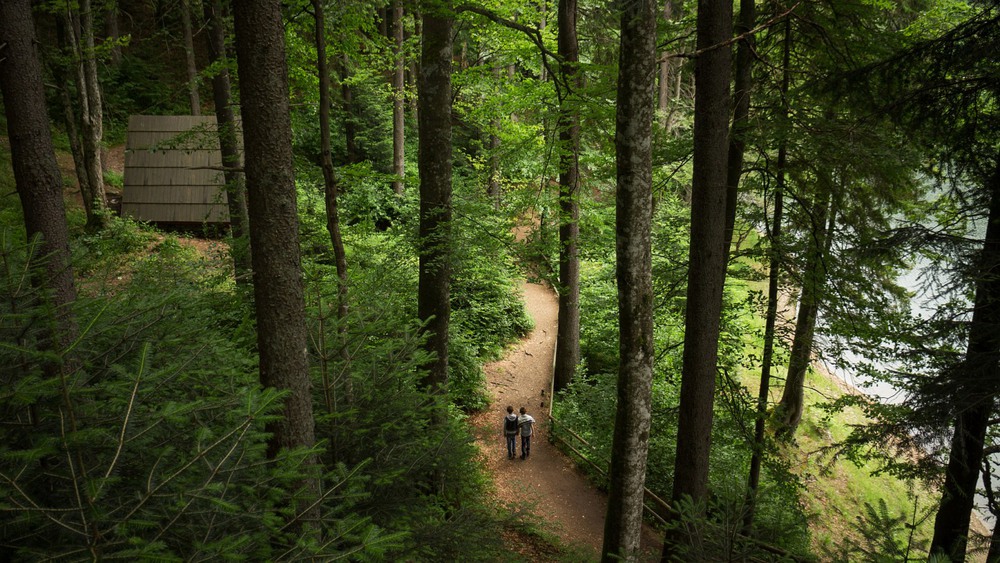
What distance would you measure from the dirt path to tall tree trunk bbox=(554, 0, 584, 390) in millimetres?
1147

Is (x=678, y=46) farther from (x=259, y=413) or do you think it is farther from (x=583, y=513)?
(x=583, y=513)

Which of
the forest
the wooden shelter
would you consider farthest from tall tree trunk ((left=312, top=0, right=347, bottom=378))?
the wooden shelter

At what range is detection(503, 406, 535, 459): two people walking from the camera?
10969 millimetres

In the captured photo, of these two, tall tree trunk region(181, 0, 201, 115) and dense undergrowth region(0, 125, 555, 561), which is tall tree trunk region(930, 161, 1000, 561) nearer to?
dense undergrowth region(0, 125, 555, 561)

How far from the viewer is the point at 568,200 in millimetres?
10383

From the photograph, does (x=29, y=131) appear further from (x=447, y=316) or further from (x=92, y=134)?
(x=92, y=134)

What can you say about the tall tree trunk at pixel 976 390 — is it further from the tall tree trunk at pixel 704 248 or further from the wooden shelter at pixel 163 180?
the wooden shelter at pixel 163 180

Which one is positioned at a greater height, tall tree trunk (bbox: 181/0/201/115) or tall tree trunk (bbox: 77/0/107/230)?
tall tree trunk (bbox: 181/0/201/115)

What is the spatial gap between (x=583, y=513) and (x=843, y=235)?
22.2ft

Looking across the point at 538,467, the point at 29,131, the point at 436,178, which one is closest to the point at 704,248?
the point at 436,178

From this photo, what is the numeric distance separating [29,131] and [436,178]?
4.74m

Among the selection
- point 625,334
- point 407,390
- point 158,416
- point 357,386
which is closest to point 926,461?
point 625,334

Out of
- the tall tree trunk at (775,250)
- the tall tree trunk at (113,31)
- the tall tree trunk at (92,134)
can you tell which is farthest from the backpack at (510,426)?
the tall tree trunk at (113,31)

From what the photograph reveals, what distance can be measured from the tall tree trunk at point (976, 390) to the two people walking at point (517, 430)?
6.81 m
